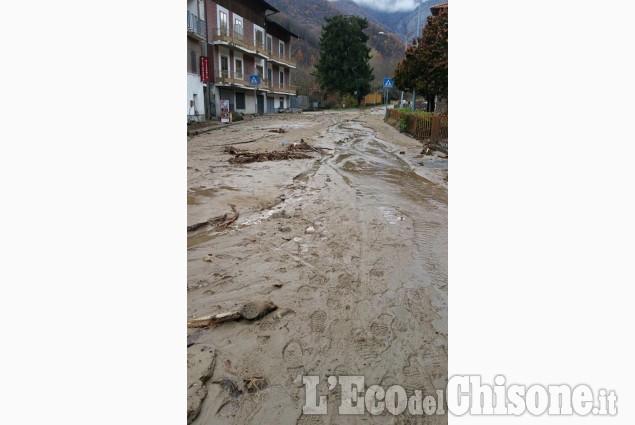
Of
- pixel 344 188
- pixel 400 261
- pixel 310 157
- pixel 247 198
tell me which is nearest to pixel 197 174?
pixel 247 198

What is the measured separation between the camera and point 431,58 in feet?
39.8

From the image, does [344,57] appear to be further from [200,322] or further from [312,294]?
[200,322]

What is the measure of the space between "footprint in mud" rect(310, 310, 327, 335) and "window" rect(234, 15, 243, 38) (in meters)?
25.2

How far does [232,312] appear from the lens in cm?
245

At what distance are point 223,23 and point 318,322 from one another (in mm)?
24425

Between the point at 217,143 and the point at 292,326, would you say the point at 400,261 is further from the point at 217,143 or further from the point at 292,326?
the point at 217,143

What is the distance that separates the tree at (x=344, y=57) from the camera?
34.6 m

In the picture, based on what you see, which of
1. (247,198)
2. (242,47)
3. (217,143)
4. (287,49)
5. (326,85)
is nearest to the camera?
(247,198)

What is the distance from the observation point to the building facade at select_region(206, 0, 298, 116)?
2236 centimetres

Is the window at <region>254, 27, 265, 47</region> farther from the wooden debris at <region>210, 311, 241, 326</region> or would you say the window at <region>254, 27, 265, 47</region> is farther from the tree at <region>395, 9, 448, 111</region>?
the wooden debris at <region>210, 311, 241, 326</region>

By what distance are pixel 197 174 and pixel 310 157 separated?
3306 millimetres

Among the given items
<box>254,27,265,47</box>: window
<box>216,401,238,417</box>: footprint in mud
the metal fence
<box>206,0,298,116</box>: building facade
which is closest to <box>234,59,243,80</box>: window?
<box>206,0,298,116</box>: building facade

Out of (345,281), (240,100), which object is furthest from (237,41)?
(345,281)

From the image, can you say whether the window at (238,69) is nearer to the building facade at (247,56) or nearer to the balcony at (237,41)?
the building facade at (247,56)
